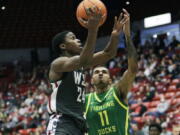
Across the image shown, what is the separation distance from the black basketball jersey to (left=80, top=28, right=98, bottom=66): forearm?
368 mm

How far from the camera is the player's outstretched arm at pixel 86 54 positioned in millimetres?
3838

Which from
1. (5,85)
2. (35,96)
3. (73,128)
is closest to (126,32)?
(73,128)

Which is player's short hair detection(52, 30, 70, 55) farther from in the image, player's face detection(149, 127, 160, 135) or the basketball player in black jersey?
player's face detection(149, 127, 160, 135)

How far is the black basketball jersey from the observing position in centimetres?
418

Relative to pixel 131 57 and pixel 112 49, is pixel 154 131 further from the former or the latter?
pixel 112 49

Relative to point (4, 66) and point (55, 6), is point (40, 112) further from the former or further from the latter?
point (4, 66)

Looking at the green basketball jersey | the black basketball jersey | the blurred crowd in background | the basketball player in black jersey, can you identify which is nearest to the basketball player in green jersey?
the green basketball jersey

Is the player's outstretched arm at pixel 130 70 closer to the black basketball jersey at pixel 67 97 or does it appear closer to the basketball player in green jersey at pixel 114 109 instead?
the basketball player in green jersey at pixel 114 109

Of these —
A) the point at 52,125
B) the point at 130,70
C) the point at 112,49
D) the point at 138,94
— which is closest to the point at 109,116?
the point at 130,70

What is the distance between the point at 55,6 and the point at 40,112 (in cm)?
604

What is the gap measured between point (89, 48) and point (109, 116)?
1.67 metres

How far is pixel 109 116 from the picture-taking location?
537 centimetres

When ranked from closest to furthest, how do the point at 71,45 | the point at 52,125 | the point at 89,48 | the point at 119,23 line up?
the point at 89,48
the point at 52,125
the point at 71,45
the point at 119,23

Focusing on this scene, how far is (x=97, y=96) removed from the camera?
222 inches
